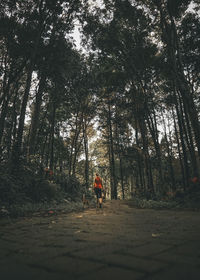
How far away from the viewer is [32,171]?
10078 mm

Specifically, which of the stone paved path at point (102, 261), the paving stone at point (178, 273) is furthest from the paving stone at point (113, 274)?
the paving stone at point (178, 273)

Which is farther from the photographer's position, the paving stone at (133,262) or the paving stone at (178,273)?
the paving stone at (133,262)

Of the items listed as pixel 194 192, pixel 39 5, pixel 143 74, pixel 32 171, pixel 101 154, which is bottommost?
pixel 194 192

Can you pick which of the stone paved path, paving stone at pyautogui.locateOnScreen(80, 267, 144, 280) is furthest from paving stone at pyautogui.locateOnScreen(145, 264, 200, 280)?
paving stone at pyautogui.locateOnScreen(80, 267, 144, 280)

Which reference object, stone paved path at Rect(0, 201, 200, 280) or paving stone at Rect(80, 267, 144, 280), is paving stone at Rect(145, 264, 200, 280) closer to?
stone paved path at Rect(0, 201, 200, 280)

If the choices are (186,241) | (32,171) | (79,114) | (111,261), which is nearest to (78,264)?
(111,261)

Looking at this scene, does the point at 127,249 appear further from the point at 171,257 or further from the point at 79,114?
the point at 79,114

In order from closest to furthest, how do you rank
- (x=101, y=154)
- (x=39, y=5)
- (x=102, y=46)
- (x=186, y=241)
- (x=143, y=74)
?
(x=186, y=241) < (x=39, y=5) < (x=102, y=46) < (x=143, y=74) < (x=101, y=154)

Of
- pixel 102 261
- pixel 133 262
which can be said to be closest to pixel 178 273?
pixel 133 262

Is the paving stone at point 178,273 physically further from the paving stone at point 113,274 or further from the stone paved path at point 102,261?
the paving stone at point 113,274

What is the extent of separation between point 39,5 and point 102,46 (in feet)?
16.9

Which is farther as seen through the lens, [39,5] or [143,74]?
[143,74]

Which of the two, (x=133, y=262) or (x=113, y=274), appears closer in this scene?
(x=113, y=274)

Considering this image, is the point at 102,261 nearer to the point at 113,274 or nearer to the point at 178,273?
the point at 113,274
